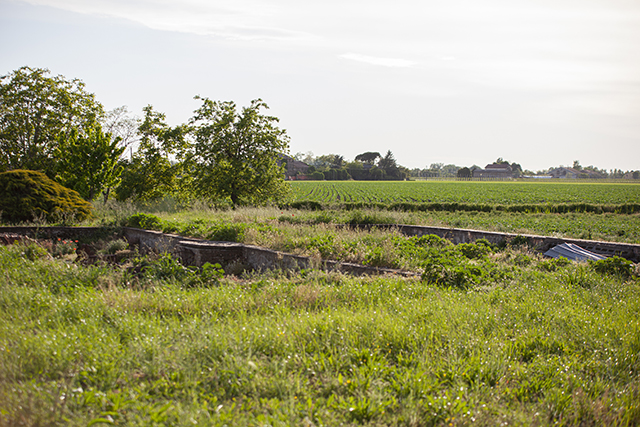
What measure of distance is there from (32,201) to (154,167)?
7.72 meters

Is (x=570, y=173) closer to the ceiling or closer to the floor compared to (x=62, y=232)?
closer to the ceiling

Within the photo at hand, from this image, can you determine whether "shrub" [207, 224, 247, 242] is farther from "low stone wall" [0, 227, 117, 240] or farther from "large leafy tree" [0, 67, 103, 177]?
"large leafy tree" [0, 67, 103, 177]

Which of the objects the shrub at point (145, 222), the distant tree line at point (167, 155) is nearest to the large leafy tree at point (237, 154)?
the distant tree line at point (167, 155)

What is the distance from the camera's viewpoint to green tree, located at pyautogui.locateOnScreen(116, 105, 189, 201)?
62.3 feet

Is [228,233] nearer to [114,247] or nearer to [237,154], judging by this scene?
[114,247]

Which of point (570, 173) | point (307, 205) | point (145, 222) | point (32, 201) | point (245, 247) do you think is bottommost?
point (245, 247)

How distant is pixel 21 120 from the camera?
21.7m

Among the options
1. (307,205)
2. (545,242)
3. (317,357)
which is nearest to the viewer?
(317,357)

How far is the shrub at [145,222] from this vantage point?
11294mm

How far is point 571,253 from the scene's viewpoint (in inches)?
330

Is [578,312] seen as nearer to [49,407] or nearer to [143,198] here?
[49,407]

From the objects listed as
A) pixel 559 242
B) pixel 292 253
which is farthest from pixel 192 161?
pixel 559 242

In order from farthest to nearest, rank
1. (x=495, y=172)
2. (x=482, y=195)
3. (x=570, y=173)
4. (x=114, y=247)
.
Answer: (x=570, y=173)
(x=495, y=172)
(x=482, y=195)
(x=114, y=247)

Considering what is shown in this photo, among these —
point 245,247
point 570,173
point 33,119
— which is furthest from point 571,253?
point 570,173
